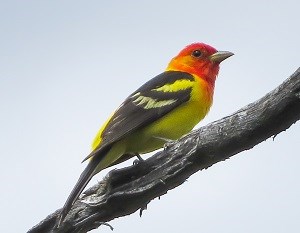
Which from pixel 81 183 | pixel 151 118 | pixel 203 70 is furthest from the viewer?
pixel 203 70

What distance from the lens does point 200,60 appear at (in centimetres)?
809

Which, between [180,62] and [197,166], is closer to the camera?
[197,166]

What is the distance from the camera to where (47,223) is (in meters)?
5.44

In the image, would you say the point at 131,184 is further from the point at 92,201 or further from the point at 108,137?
the point at 108,137

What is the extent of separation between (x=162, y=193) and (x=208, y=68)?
3.02m

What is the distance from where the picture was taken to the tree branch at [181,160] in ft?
15.0

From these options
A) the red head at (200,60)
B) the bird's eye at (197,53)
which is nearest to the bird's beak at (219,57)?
the red head at (200,60)

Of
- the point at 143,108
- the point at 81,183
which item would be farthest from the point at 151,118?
the point at 81,183

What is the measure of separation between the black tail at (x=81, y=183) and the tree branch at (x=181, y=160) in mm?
91

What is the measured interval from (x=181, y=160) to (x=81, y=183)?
108 cm

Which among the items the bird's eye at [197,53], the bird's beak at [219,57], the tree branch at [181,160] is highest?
the bird's eye at [197,53]

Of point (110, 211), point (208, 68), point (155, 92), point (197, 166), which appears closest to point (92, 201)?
point (110, 211)

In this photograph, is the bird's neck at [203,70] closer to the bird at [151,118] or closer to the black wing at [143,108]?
the bird at [151,118]

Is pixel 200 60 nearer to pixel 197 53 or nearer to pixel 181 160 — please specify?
pixel 197 53
